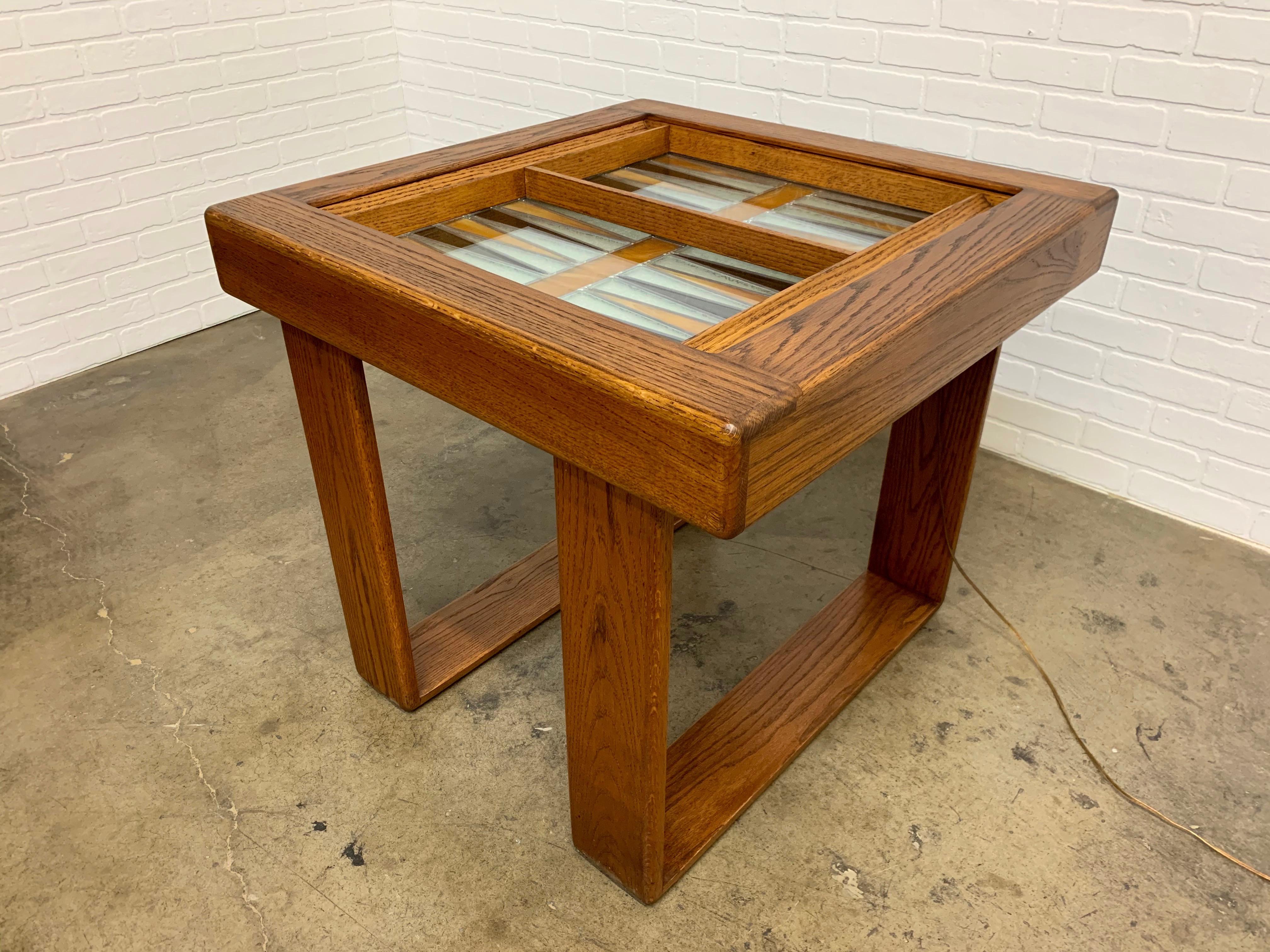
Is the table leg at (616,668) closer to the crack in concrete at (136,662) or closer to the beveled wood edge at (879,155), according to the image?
the crack in concrete at (136,662)

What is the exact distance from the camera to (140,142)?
2268mm

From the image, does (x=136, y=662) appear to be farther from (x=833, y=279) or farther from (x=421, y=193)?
(x=833, y=279)

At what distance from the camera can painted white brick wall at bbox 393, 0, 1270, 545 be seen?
154 centimetres

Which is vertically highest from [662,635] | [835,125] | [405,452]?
[835,125]

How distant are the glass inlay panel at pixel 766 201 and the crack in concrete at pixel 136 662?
37.7 inches

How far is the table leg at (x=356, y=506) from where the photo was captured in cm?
115

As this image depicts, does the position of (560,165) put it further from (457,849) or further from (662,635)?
(457,849)

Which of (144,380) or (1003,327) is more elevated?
(1003,327)

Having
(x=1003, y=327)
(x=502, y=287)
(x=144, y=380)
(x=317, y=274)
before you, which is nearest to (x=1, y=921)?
(x=317, y=274)

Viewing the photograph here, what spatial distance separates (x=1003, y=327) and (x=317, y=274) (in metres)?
0.73

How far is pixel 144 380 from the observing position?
2.28 meters

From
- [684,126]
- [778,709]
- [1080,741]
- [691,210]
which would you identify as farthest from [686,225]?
[1080,741]

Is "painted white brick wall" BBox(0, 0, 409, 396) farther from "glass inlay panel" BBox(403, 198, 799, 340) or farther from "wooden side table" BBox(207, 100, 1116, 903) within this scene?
"glass inlay panel" BBox(403, 198, 799, 340)

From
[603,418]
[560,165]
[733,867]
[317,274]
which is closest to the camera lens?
[603,418]
